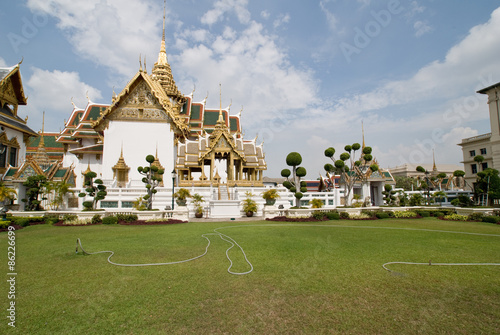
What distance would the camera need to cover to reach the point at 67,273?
4.97 meters

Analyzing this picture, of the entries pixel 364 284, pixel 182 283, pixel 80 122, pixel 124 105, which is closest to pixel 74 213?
pixel 182 283

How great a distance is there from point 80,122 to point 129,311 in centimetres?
3505

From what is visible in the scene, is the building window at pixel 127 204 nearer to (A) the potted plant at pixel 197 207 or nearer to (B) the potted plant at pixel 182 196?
(B) the potted plant at pixel 182 196

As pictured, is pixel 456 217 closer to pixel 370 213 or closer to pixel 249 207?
pixel 370 213

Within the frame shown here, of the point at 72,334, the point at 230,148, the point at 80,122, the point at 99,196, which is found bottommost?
the point at 72,334

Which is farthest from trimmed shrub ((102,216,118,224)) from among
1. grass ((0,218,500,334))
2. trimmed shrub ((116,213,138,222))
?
grass ((0,218,500,334))

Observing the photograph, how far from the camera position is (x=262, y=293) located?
13.1 ft

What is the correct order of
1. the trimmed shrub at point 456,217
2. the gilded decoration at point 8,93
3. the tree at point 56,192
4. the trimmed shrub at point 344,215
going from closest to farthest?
the trimmed shrub at point 456,217, the trimmed shrub at point 344,215, the tree at point 56,192, the gilded decoration at point 8,93

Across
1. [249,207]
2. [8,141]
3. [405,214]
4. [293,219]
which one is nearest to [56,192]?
[8,141]

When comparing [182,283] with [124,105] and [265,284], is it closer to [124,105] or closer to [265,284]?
[265,284]

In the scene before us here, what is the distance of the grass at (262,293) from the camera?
122 inches

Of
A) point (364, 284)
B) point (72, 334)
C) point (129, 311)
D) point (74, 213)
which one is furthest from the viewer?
point (74, 213)

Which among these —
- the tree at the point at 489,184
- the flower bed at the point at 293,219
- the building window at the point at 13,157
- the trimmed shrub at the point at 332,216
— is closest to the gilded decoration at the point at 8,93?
the building window at the point at 13,157

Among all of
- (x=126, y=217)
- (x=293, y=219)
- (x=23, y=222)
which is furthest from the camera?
(x=293, y=219)
